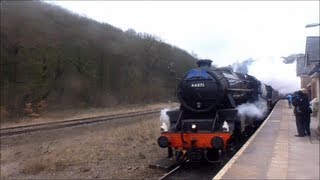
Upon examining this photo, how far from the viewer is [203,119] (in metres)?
12.5

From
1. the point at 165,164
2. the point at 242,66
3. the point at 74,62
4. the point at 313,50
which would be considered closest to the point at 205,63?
the point at 165,164

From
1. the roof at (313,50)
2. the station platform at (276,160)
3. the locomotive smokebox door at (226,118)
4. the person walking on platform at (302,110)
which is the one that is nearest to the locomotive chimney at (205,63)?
the locomotive smokebox door at (226,118)

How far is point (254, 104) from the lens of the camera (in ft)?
58.6

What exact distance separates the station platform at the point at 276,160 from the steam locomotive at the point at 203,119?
81 centimetres

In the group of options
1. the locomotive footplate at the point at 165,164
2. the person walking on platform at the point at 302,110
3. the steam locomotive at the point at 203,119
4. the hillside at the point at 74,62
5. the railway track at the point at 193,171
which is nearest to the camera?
the railway track at the point at 193,171

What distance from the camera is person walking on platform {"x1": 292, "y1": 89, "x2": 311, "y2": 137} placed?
13.6m

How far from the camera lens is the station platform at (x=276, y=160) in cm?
Answer: 830

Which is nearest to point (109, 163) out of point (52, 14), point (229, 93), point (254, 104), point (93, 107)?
point (229, 93)

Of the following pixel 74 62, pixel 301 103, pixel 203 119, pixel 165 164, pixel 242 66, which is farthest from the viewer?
pixel 74 62

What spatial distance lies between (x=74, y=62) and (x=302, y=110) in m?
32.5

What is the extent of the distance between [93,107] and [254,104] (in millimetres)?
28758

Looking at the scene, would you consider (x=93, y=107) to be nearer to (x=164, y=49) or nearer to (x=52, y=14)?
(x=52, y=14)

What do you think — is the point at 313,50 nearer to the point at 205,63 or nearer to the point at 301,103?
the point at 301,103

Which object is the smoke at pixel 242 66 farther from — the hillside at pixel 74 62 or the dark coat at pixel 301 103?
the dark coat at pixel 301 103
